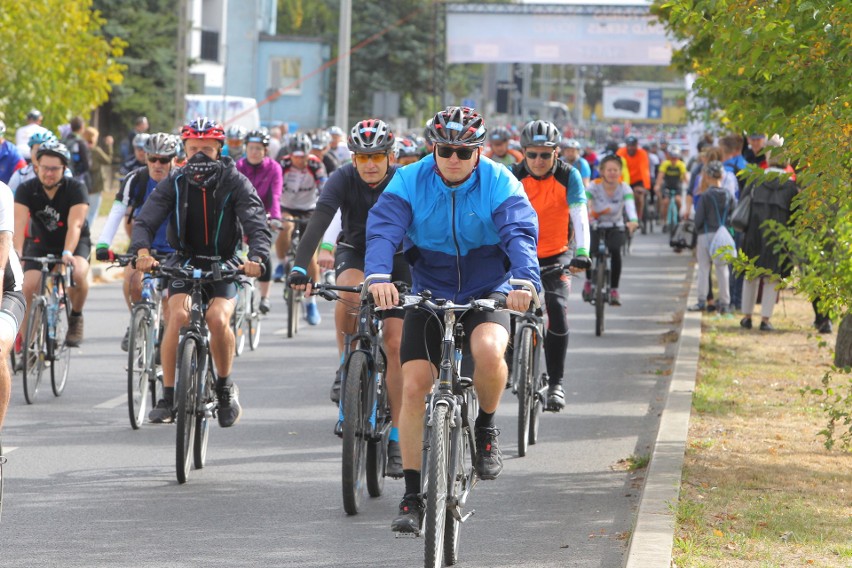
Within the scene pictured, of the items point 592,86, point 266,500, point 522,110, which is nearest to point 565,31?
point 522,110

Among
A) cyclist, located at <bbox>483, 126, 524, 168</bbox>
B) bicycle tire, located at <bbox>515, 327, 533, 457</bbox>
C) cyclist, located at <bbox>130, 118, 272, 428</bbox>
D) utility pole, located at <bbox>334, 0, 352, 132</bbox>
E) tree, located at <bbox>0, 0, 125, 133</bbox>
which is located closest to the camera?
cyclist, located at <bbox>130, 118, 272, 428</bbox>

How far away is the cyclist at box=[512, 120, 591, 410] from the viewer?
10359 millimetres

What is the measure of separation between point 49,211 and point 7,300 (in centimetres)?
520

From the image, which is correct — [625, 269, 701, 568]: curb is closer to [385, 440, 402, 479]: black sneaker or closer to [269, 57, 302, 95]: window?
[385, 440, 402, 479]: black sneaker

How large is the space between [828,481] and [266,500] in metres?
2.91

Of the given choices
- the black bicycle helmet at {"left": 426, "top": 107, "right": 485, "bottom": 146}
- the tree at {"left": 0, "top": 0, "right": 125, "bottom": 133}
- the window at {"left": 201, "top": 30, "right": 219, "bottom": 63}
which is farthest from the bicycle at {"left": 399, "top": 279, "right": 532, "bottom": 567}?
the window at {"left": 201, "top": 30, "right": 219, "bottom": 63}

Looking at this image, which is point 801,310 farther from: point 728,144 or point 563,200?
point 563,200

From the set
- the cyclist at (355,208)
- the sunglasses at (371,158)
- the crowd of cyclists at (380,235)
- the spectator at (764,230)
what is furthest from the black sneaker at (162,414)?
the spectator at (764,230)

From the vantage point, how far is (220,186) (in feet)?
30.1

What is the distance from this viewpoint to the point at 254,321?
14906 mm

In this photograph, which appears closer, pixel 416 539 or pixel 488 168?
pixel 488 168

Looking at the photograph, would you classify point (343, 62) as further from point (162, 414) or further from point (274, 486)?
point (274, 486)

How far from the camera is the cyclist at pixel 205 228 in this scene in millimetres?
9047

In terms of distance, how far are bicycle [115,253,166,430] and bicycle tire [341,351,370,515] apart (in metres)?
2.61
